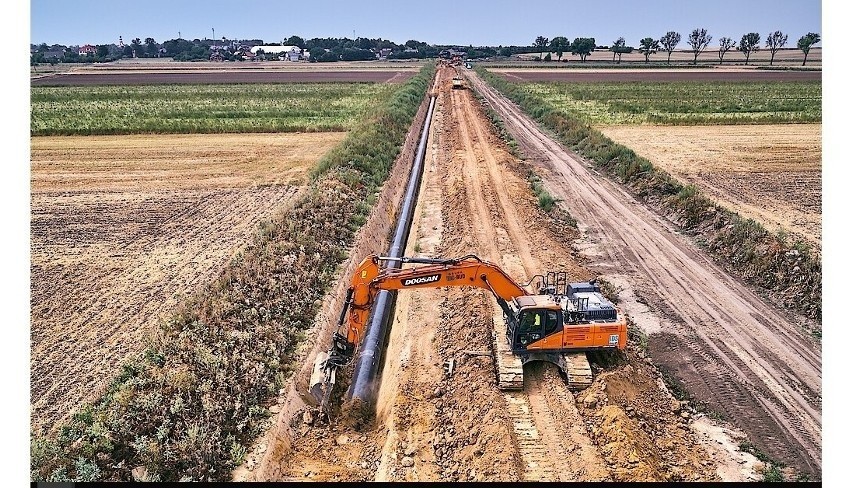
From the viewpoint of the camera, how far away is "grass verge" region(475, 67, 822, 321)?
18.1 meters

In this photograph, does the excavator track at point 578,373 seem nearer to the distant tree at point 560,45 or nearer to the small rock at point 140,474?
the small rock at point 140,474

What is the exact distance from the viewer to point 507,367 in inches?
521

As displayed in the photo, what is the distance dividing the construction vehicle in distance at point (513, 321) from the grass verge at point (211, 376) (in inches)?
68.6

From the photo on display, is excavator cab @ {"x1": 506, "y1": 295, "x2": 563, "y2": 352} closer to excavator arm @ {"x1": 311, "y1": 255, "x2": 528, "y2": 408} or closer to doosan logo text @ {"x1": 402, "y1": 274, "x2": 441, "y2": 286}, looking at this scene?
excavator arm @ {"x1": 311, "y1": 255, "x2": 528, "y2": 408}

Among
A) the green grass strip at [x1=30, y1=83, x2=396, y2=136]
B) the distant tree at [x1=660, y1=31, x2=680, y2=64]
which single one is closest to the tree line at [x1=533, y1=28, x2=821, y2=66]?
the distant tree at [x1=660, y1=31, x2=680, y2=64]

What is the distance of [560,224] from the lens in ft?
81.4

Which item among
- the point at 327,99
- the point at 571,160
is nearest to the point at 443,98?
the point at 327,99

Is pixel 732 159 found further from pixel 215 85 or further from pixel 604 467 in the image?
pixel 215 85

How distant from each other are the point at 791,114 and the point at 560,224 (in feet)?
137

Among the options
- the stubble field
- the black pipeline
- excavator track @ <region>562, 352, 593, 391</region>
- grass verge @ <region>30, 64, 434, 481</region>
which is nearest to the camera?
grass verge @ <region>30, 64, 434, 481</region>

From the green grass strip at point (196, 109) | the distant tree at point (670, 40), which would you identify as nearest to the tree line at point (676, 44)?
the distant tree at point (670, 40)

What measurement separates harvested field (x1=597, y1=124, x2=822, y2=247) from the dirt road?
4.81m

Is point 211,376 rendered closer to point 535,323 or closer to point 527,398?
point 527,398

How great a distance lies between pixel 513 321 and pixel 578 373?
1842 millimetres
